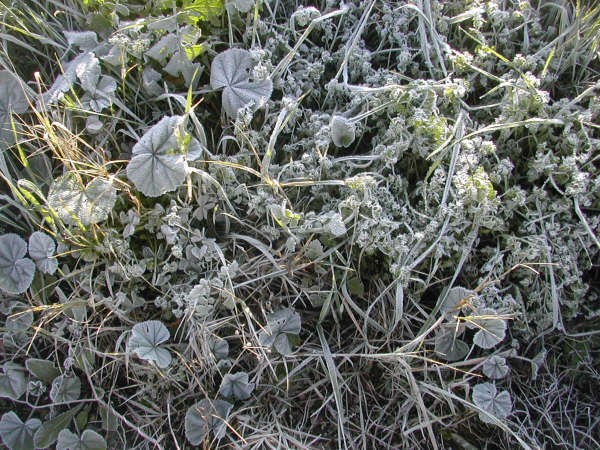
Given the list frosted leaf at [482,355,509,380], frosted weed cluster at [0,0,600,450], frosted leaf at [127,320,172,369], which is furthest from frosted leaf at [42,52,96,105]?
frosted leaf at [482,355,509,380]


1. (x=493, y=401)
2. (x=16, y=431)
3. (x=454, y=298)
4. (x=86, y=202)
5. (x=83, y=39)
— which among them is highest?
(x=83, y=39)

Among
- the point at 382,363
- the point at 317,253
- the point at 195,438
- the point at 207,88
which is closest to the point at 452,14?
the point at 207,88

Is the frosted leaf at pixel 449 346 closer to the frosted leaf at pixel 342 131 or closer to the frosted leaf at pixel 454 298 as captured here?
the frosted leaf at pixel 454 298

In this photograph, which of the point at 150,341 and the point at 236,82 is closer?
the point at 150,341

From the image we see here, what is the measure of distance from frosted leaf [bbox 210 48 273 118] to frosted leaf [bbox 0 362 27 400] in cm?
75

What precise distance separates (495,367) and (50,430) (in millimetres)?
971

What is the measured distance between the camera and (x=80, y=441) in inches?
49.0

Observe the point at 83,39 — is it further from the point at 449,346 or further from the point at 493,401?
the point at 493,401

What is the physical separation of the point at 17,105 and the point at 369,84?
85 cm

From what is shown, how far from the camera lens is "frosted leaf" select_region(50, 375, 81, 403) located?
4.16ft

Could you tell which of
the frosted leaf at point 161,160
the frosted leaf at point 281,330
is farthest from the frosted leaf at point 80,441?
the frosted leaf at point 161,160

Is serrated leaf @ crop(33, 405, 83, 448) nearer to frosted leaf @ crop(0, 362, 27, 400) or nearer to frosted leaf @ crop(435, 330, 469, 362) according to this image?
frosted leaf @ crop(0, 362, 27, 400)

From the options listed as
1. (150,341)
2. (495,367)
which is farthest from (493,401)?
(150,341)

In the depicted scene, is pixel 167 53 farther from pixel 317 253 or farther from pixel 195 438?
pixel 195 438
